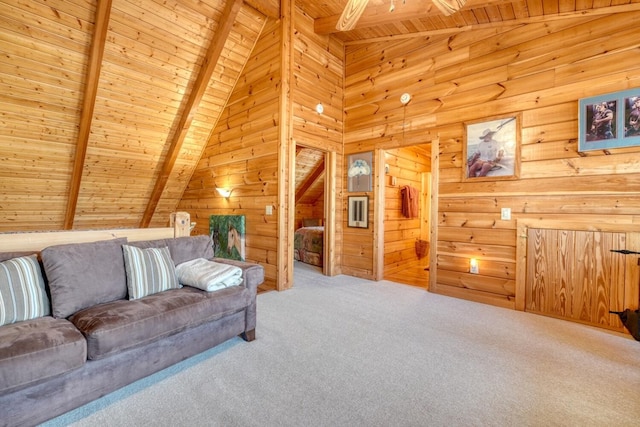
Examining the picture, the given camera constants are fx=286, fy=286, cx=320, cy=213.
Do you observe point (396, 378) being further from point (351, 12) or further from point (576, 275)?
point (351, 12)

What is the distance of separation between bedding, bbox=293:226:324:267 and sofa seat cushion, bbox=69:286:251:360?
3157mm

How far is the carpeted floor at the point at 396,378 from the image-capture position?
1540mm

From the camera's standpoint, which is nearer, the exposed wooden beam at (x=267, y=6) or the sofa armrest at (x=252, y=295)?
the sofa armrest at (x=252, y=295)

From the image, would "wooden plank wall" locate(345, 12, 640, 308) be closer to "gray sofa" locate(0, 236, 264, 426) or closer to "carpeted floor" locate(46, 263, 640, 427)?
"carpeted floor" locate(46, 263, 640, 427)

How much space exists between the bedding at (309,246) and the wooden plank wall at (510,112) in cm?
213

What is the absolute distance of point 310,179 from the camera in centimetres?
728

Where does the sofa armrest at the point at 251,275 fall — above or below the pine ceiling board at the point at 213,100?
below

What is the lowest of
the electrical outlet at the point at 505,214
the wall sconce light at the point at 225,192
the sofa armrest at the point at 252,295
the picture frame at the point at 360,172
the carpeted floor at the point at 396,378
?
the carpeted floor at the point at 396,378

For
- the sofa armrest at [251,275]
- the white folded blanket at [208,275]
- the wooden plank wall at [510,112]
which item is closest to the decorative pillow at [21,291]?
the white folded blanket at [208,275]

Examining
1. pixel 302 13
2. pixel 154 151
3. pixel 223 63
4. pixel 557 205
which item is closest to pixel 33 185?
pixel 154 151

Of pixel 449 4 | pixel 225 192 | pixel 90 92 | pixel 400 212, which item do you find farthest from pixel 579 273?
pixel 90 92

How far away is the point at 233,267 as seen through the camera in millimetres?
2332

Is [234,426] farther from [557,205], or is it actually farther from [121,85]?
[121,85]

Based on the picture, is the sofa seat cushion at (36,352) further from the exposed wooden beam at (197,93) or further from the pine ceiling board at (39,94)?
the exposed wooden beam at (197,93)
